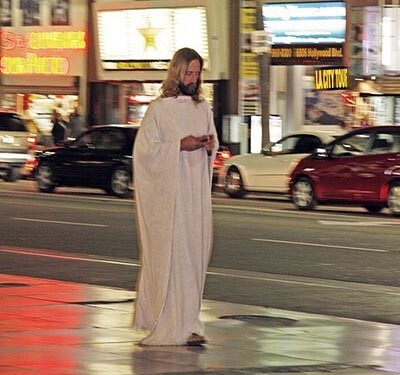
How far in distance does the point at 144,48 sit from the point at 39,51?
397 cm

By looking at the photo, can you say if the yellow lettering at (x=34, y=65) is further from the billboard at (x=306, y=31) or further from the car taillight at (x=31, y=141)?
the billboard at (x=306, y=31)

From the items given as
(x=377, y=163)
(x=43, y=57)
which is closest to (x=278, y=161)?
(x=377, y=163)

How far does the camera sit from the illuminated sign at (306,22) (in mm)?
33969

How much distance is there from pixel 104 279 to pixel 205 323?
3.34 meters

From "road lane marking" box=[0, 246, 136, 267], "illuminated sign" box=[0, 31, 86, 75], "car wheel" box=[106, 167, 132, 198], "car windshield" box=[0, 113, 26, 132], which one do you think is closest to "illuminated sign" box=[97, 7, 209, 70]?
"illuminated sign" box=[0, 31, 86, 75]

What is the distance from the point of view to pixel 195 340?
31.2ft

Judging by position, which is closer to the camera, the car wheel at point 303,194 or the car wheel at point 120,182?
the car wheel at point 303,194

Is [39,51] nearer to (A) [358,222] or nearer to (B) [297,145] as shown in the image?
(B) [297,145]

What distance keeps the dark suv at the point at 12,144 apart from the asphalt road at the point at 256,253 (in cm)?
763

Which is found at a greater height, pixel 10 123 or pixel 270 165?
pixel 10 123

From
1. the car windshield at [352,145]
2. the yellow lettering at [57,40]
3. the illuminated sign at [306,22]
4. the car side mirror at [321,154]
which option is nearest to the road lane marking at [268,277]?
the car windshield at [352,145]

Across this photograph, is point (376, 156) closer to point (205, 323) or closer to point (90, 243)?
point (90, 243)

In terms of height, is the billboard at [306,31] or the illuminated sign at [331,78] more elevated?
the billboard at [306,31]

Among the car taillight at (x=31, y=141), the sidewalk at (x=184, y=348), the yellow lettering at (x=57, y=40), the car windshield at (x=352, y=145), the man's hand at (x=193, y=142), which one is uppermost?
the yellow lettering at (x=57, y=40)
